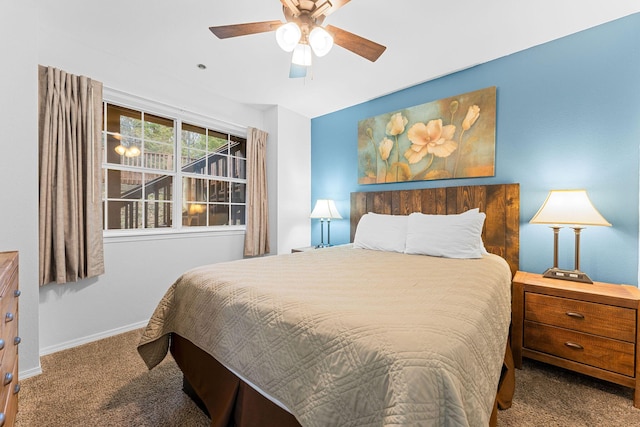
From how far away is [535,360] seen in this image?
2.06 m

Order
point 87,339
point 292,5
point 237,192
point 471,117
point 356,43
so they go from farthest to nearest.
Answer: point 237,192, point 471,117, point 87,339, point 356,43, point 292,5

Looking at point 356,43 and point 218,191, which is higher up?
point 356,43

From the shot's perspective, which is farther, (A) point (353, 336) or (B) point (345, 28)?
(B) point (345, 28)

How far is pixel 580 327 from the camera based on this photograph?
5.91 ft

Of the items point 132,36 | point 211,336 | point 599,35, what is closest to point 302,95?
point 132,36

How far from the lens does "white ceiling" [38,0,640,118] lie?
192cm

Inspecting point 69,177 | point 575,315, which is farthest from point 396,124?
point 69,177

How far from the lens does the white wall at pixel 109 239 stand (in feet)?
6.00

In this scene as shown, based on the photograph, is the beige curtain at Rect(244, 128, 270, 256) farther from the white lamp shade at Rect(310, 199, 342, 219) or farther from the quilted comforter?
the quilted comforter

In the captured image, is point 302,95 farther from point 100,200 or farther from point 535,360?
point 535,360

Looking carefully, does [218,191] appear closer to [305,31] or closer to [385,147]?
[385,147]

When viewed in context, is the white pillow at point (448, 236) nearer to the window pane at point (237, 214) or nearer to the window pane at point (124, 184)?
the window pane at point (237, 214)

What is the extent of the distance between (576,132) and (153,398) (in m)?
3.52

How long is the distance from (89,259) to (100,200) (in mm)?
504
